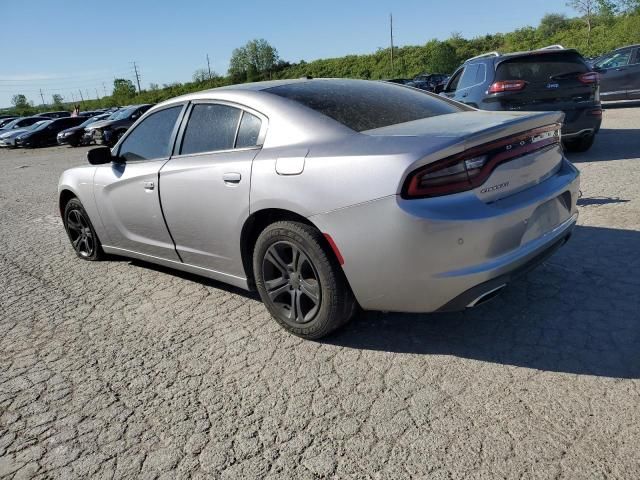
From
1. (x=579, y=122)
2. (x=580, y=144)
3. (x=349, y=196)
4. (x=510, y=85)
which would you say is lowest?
(x=580, y=144)

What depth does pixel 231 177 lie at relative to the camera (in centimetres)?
316

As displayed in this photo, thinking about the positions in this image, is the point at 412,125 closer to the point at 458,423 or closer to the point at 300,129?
the point at 300,129

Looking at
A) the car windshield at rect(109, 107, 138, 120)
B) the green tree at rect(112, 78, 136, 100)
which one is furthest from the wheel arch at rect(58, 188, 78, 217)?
the green tree at rect(112, 78, 136, 100)

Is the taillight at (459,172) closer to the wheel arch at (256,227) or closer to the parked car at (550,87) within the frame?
the wheel arch at (256,227)

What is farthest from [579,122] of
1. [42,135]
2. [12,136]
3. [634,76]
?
[12,136]

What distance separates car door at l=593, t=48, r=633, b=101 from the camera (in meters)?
14.0

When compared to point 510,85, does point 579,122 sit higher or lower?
lower

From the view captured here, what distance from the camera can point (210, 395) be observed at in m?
2.68

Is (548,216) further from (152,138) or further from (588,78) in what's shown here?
(588,78)

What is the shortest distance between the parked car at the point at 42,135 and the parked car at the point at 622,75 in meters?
26.0

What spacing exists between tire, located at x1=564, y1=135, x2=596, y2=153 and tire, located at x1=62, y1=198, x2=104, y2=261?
7.17m

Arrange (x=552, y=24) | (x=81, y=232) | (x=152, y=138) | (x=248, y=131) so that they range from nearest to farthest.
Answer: (x=248, y=131) < (x=152, y=138) < (x=81, y=232) < (x=552, y=24)

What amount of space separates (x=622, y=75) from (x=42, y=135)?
26777 mm

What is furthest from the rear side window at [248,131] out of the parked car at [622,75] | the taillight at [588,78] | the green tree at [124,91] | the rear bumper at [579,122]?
the green tree at [124,91]
